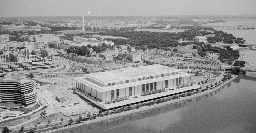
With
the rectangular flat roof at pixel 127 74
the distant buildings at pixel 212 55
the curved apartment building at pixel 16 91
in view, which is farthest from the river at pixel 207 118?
the distant buildings at pixel 212 55

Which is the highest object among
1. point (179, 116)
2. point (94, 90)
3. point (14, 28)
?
point (14, 28)

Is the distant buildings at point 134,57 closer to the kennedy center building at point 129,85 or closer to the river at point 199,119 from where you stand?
the kennedy center building at point 129,85

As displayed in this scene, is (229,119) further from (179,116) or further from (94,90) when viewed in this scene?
(94,90)

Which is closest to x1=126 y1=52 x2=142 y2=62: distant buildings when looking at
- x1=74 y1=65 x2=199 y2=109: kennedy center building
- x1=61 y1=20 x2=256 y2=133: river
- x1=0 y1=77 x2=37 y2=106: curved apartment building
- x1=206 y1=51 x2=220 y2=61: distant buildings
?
x1=206 y1=51 x2=220 y2=61: distant buildings

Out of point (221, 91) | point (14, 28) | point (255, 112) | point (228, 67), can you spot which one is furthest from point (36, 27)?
point (255, 112)

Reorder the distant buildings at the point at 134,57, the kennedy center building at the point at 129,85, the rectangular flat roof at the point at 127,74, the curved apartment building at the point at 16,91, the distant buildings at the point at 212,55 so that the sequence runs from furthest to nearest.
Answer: the distant buildings at the point at 212,55 → the distant buildings at the point at 134,57 → the rectangular flat roof at the point at 127,74 → the kennedy center building at the point at 129,85 → the curved apartment building at the point at 16,91

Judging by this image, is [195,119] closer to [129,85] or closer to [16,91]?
[129,85]
